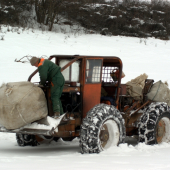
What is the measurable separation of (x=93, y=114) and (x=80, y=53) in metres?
11.3

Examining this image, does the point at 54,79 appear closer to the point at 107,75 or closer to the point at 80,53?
the point at 107,75

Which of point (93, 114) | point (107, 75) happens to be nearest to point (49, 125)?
point (93, 114)

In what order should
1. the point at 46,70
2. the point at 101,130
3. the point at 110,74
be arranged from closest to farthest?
the point at 46,70
the point at 101,130
the point at 110,74

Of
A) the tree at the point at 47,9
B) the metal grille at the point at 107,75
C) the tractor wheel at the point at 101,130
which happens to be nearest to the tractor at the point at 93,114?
the tractor wheel at the point at 101,130

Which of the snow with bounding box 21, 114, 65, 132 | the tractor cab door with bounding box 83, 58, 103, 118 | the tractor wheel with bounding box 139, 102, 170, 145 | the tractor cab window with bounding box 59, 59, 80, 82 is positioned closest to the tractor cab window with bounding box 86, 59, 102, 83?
the tractor cab door with bounding box 83, 58, 103, 118

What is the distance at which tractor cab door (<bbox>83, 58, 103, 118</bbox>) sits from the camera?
628 centimetres

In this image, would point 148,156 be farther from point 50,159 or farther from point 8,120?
point 8,120

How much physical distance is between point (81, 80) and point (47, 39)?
1335 centimetres

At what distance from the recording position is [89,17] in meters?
24.3

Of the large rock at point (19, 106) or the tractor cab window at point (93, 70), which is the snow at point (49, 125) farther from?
the tractor cab window at point (93, 70)

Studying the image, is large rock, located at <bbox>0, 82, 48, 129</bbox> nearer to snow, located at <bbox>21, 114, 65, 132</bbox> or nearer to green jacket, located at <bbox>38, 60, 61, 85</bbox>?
snow, located at <bbox>21, 114, 65, 132</bbox>

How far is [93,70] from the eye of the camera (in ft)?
21.0

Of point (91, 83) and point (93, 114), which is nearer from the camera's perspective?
point (93, 114)

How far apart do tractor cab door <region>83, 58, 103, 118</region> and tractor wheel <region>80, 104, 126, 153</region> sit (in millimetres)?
410
